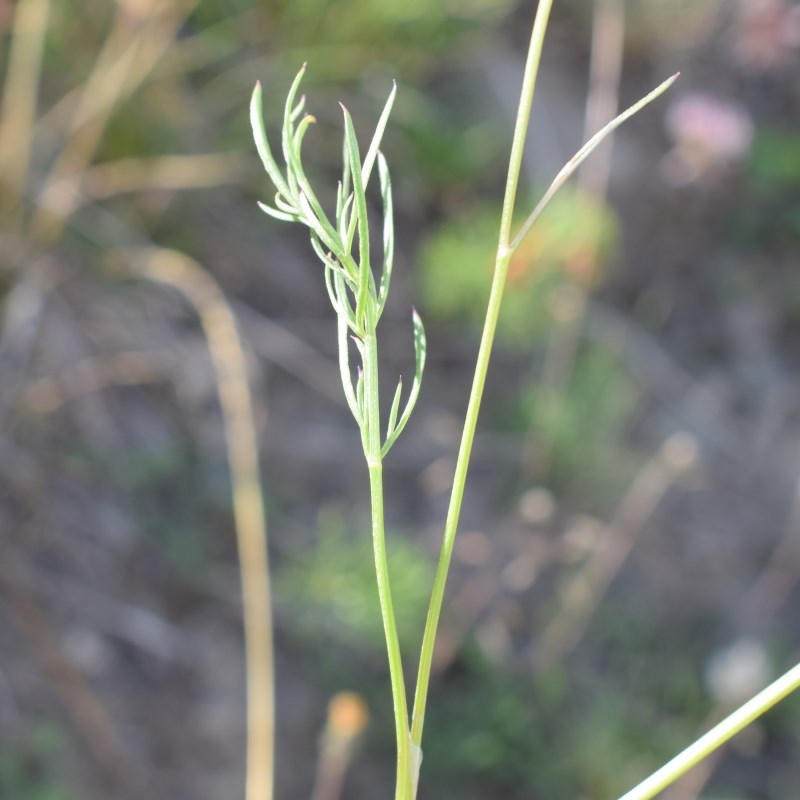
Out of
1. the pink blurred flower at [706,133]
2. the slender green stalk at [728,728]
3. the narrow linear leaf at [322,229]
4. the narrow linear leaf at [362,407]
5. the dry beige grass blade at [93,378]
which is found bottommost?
the slender green stalk at [728,728]

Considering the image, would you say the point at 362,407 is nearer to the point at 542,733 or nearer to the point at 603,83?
the point at 542,733

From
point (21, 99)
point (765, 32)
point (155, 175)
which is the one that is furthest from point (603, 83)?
point (21, 99)

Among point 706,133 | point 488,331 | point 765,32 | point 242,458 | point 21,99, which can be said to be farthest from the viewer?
point 765,32

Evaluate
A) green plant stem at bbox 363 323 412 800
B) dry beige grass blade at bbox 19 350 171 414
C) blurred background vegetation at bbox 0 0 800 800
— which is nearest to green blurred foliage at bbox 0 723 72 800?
blurred background vegetation at bbox 0 0 800 800

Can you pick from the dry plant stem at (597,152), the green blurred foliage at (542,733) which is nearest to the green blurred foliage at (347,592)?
the green blurred foliage at (542,733)

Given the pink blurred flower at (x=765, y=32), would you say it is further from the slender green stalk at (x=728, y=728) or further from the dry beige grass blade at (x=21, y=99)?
the slender green stalk at (x=728, y=728)

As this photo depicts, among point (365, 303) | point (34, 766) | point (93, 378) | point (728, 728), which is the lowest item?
point (728, 728)
